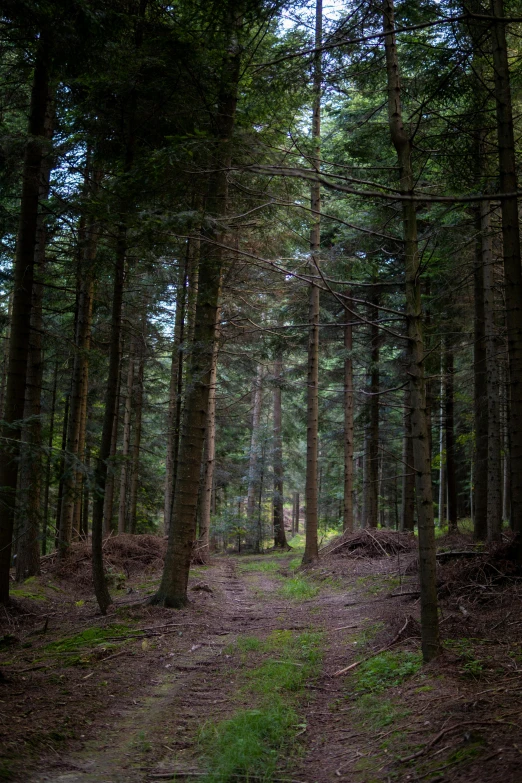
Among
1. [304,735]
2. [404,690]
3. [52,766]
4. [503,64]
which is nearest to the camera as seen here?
[52,766]

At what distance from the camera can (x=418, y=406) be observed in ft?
19.0

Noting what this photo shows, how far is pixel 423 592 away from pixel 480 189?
24.9ft

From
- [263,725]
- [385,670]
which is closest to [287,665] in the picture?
[385,670]

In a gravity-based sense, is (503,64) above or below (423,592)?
above

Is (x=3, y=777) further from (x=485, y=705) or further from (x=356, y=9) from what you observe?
(x=356, y=9)

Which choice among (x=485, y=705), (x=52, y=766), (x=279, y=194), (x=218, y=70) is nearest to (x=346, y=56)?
(x=218, y=70)

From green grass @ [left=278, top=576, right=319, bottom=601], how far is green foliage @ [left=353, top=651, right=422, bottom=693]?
5.00 m

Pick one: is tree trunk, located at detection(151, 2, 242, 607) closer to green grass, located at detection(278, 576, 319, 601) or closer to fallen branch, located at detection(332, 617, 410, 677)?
green grass, located at detection(278, 576, 319, 601)

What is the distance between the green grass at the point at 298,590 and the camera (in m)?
11.2

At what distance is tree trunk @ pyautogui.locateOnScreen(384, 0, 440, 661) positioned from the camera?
221 inches

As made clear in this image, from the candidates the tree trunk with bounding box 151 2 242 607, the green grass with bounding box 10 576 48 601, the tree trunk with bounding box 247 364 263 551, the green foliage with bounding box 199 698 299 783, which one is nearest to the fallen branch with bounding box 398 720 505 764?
the green foliage with bounding box 199 698 299 783

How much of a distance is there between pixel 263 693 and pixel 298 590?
6353mm

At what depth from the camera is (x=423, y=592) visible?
18.5 ft

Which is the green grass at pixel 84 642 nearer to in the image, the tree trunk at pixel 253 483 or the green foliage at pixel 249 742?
the green foliage at pixel 249 742
